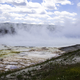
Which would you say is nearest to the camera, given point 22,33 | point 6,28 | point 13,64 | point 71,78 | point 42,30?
point 71,78

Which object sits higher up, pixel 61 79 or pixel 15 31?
pixel 15 31

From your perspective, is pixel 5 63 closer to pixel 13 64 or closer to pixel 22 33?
pixel 13 64

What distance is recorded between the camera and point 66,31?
160 feet

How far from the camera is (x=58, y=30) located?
170ft

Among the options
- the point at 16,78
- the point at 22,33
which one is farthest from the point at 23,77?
the point at 22,33

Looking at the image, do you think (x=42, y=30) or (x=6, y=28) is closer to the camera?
(x=42, y=30)

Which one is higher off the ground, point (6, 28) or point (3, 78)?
point (6, 28)

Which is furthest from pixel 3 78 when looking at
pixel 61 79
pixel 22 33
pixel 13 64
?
pixel 22 33

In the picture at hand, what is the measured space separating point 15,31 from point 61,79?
42.5 metres

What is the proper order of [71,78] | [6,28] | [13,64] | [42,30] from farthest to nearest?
[6,28]
[42,30]
[13,64]
[71,78]

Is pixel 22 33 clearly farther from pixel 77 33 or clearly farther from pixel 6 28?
pixel 77 33

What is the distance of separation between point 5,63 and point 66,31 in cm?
3792

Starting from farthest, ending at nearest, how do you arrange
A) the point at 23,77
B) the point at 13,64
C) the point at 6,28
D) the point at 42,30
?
the point at 6,28 → the point at 42,30 → the point at 13,64 → the point at 23,77

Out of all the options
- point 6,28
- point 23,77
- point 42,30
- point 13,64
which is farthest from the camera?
point 6,28
